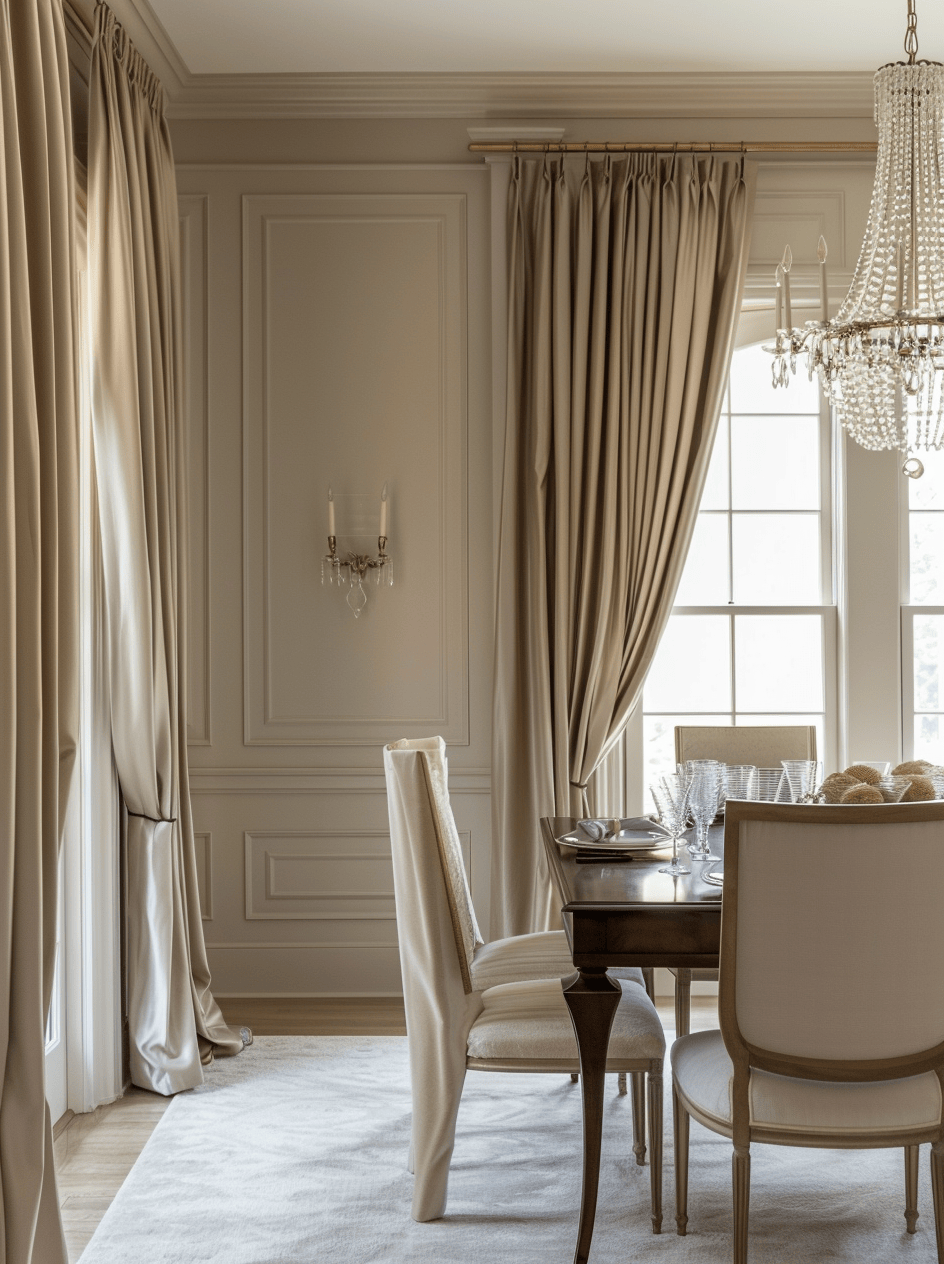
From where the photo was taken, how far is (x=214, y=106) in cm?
402

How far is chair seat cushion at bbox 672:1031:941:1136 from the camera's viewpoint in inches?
79.1

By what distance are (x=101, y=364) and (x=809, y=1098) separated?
8.18ft

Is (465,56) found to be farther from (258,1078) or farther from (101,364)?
(258,1078)

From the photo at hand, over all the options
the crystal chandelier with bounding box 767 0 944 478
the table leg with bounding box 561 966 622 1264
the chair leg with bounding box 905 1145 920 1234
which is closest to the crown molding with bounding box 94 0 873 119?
the crystal chandelier with bounding box 767 0 944 478

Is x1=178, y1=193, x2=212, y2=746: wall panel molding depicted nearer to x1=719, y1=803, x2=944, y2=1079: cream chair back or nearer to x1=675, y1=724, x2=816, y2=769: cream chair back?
x1=675, y1=724, x2=816, y2=769: cream chair back

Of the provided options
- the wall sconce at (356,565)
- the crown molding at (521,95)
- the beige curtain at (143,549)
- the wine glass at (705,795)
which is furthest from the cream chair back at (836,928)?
the crown molding at (521,95)

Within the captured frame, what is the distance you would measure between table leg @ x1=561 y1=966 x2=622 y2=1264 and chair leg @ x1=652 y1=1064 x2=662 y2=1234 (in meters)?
0.14

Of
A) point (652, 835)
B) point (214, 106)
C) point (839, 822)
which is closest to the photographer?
point (839, 822)

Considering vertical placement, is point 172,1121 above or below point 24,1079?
below

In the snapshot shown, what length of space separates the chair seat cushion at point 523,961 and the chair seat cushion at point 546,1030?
0.14 m

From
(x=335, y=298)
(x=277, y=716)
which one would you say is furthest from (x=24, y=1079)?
(x=335, y=298)

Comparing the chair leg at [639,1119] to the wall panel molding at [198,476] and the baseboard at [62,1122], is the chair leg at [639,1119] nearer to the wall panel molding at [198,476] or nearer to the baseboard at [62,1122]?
the baseboard at [62,1122]

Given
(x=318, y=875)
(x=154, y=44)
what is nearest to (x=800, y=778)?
(x=318, y=875)

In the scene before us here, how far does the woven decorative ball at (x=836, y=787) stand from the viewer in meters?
2.57
